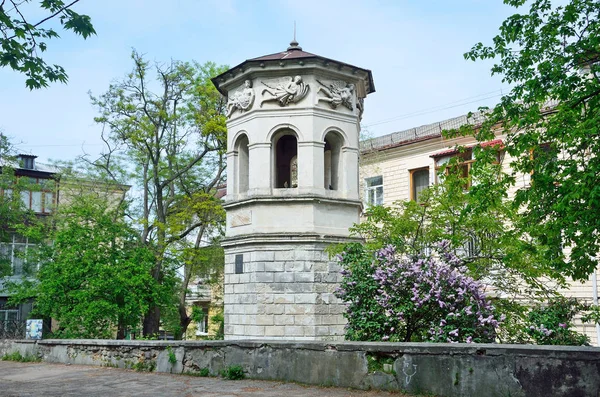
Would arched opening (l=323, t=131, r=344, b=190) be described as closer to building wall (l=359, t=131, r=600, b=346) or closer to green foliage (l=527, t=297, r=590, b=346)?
green foliage (l=527, t=297, r=590, b=346)

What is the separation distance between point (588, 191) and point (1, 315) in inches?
1441

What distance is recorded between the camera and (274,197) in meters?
14.6

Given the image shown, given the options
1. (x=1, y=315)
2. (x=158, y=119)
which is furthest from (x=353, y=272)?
(x=1, y=315)

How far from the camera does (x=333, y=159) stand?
16.0 metres

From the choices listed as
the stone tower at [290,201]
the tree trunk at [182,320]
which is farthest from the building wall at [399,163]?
the stone tower at [290,201]

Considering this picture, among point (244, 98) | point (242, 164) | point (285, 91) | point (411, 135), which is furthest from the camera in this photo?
point (411, 135)

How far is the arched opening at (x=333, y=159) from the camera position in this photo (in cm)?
1565

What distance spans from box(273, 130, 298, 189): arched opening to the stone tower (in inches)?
64.2

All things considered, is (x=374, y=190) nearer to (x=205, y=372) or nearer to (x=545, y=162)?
(x=545, y=162)

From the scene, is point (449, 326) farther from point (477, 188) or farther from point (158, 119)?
point (158, 119)

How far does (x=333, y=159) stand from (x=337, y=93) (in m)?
1.73

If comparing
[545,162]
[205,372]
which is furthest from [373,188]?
[205,372]

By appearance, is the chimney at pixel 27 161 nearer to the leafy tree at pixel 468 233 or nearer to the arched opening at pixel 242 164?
the arched opening at pixel 242 164

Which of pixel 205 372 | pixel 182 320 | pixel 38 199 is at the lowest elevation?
pixel 182 320
